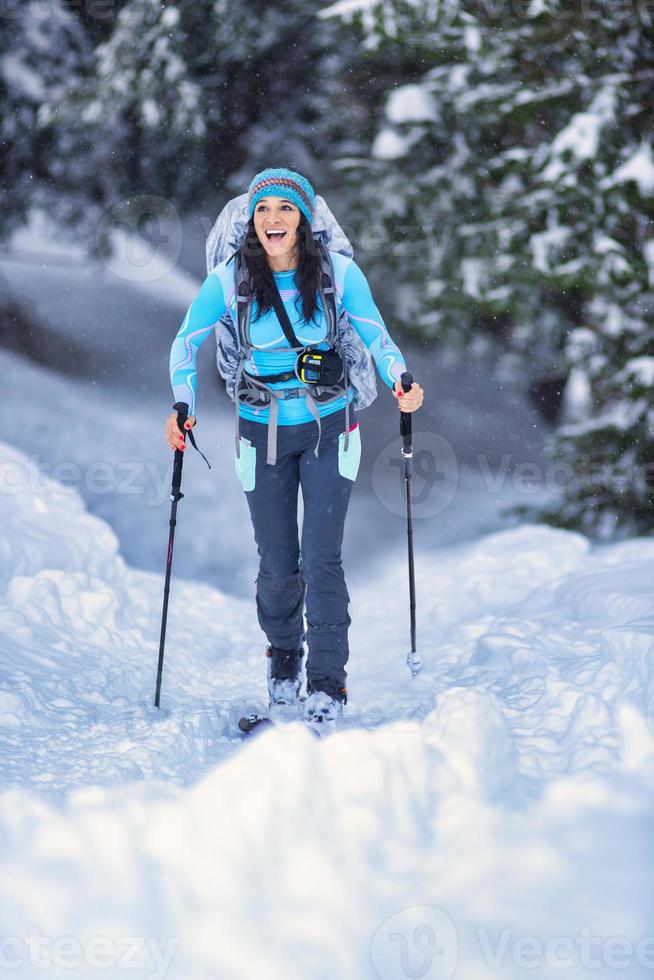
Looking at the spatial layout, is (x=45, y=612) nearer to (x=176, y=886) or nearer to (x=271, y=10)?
(x=176, y=886)

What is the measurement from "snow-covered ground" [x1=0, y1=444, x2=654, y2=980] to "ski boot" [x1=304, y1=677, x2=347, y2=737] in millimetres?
158

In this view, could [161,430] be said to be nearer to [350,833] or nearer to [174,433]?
[174,433]

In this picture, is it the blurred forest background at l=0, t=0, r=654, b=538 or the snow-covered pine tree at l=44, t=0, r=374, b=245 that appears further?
the snow-covered pine tree at l=44, t=0, r=374, b=245

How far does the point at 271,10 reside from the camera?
883 cm

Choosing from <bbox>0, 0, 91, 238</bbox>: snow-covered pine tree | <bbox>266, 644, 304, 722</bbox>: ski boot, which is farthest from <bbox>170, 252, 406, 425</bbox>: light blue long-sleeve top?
<bbox>0, 0, 91, 238</bbox>: snow-covered pine tree

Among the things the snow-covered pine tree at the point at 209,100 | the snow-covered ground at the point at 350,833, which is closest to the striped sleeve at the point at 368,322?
the snow-covered ground at the point at 350,833

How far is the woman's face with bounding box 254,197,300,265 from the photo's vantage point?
3646 millimetres

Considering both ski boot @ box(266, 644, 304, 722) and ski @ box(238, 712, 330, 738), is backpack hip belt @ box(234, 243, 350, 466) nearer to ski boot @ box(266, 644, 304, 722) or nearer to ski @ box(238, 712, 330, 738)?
ski boot @ box(266, 644, 304, 722)

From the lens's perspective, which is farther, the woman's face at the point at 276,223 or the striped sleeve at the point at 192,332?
the striped sleeve at the point at 192,332

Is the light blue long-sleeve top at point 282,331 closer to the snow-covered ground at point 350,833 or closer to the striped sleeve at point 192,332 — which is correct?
the striped sleeve at point 192,332

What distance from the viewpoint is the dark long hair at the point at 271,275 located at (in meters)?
3.70

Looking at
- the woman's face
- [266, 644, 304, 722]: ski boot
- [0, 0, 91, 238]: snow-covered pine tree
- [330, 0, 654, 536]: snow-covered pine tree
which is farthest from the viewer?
[0, 0, 91, 238]: snow-covered pine tree

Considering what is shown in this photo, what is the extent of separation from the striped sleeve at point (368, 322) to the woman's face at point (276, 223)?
331 millimetres

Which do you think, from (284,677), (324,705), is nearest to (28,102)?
(284,677)
